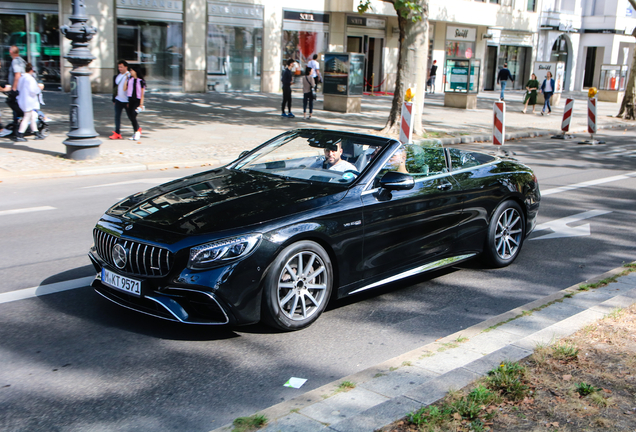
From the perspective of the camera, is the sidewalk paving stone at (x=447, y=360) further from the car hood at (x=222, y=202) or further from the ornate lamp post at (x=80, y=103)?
the ornate lamp post at (x=80, y=103)

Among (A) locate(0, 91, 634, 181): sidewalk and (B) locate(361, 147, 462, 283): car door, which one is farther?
(A) locate(0, 91, 634, 181): sidewalk

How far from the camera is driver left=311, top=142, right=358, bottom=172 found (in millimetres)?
5659

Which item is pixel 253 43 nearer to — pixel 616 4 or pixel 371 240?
pixel 371 240

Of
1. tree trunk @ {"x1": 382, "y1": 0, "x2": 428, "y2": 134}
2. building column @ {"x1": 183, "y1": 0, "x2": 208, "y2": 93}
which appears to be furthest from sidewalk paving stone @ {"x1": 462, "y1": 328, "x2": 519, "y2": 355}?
building column @ {"x1": 183, "y1": 0, "x2": 208, "y2": 93}

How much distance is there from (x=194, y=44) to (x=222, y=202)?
24.7 metres

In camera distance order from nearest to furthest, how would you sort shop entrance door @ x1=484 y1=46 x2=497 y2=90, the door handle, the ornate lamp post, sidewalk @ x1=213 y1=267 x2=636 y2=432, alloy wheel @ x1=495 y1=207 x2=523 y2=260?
1. sidewalk @ x1=213 y1=267 x2=636 y2=432
2. the door handle
3. alloy wheel @ x1=495 y1=207 x2=523 y2=260
4. the ornate lamp post
5. shop entrance door @ x1=484 y1=46 x2=497 y2=90

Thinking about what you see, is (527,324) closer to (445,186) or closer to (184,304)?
(445,186)

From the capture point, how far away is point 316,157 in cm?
589

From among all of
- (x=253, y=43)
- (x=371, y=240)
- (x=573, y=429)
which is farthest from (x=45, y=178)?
(x=253, y=43)

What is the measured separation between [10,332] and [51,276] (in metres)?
1.35

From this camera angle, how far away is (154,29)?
88.5ft

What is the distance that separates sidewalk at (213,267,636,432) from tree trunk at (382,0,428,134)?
13.1 meters

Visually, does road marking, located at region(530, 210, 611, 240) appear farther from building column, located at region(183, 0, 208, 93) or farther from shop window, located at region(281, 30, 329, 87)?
shop window, located at region(281, 30, 329, 87)

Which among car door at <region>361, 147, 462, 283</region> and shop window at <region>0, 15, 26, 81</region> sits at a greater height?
shop window at <region>0, 15, 26, 81</region>
